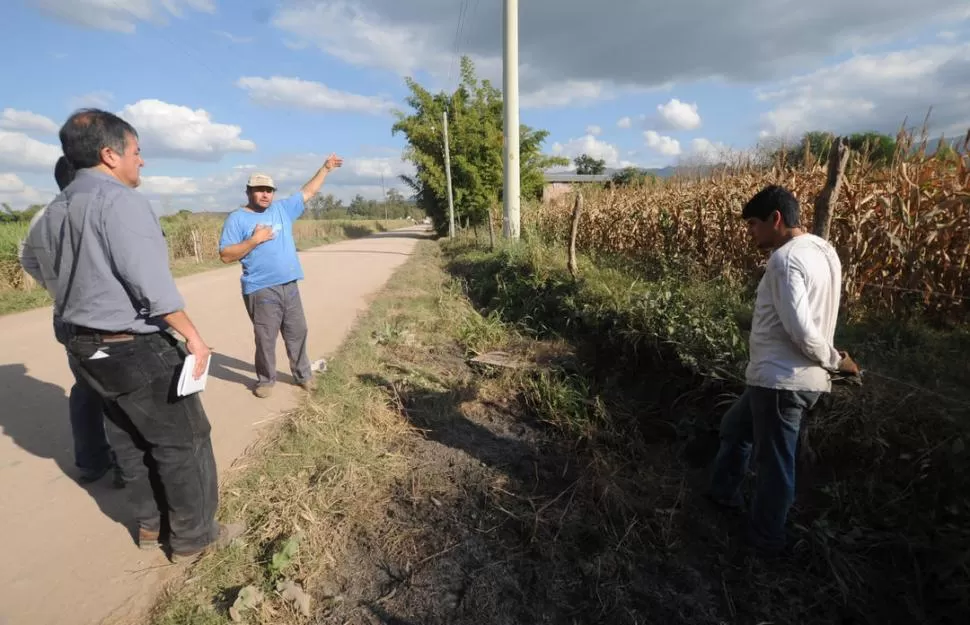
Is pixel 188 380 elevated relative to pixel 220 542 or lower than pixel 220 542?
elevated

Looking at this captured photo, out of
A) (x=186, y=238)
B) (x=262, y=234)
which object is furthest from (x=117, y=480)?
(x=186, y=238)

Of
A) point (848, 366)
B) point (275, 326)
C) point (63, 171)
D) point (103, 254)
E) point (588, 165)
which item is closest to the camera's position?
point (103, 254)

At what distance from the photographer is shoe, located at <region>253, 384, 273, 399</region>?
440 cm

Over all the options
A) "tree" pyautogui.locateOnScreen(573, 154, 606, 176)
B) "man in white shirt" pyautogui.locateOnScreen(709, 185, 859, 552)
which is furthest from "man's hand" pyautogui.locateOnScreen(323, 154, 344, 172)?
"tree" pyautogui.locateOnScreen(573, 154, 606, 176)

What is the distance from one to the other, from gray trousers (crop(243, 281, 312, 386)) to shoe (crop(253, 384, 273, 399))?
0.07 ft

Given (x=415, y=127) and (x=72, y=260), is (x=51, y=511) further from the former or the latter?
(x=415, y=127)

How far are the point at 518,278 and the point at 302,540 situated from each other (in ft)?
A: 19.5

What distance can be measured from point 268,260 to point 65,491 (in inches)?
80.2

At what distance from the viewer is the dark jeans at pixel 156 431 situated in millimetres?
2170

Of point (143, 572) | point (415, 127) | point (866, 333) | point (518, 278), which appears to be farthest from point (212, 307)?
point (415, 127)

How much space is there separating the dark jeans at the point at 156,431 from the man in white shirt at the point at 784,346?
2827 millimetres

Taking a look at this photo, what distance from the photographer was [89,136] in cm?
211

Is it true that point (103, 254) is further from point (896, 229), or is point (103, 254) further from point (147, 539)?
point (896, 229)

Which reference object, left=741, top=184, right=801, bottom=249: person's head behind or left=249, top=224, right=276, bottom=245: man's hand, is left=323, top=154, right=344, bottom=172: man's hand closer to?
left=249, top=224, right=276, bottom=245: man's hand
